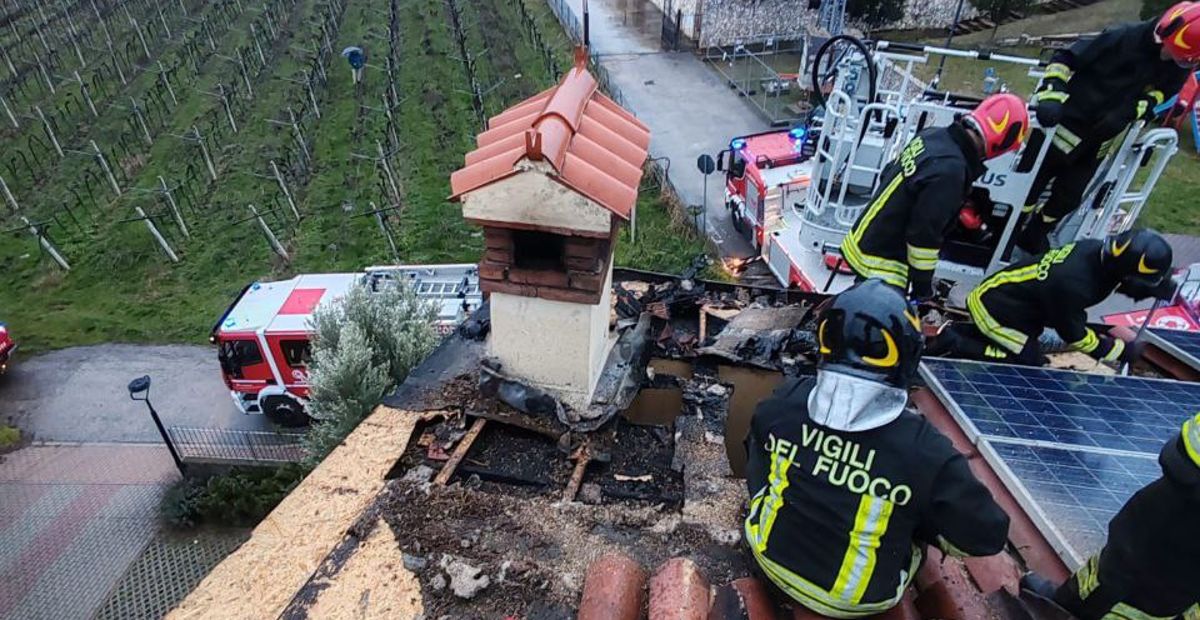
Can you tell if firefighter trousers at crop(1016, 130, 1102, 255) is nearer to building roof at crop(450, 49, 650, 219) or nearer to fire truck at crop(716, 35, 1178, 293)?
fire truck at crop(716, 35, 1178, 293)

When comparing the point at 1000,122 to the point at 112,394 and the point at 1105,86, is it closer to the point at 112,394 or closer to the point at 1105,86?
the point at 1105,86

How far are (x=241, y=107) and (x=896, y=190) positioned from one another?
2011 centimetres

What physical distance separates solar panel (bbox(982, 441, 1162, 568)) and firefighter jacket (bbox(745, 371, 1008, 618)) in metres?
1.17

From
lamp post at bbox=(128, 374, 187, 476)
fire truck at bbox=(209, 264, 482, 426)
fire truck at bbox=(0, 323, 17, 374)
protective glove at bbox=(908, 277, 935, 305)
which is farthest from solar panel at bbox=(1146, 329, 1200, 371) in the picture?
fire truck at bbox=(0, 323, 17, 374)

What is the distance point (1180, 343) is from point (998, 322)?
170cm

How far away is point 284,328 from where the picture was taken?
10234 millimetres

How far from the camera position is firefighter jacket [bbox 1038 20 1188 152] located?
6824 mm

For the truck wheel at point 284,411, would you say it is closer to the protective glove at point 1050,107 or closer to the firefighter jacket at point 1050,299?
the firefighter jacket at point 1050,299

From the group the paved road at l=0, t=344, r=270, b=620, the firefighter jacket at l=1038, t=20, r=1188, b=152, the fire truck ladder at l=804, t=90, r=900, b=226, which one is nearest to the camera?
the firefighter jacket at l=1038, t=20, r=1188, b=152

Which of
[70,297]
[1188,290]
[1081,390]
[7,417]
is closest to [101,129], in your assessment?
[70,297]

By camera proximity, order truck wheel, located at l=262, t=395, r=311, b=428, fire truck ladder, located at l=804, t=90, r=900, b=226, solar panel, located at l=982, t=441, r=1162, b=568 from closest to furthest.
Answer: solar panel, located at l=982, t=441, r=1162, b=568, fire truck ladder, located at l=804, t=90, r=900, b=226, truck wheel, located at l=262, t=395, r=311, b=428

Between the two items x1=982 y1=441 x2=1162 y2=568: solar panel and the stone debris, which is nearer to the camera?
the stone debris

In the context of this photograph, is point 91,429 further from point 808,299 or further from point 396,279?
point 808,299

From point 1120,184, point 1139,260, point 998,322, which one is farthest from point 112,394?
point 1120,184
